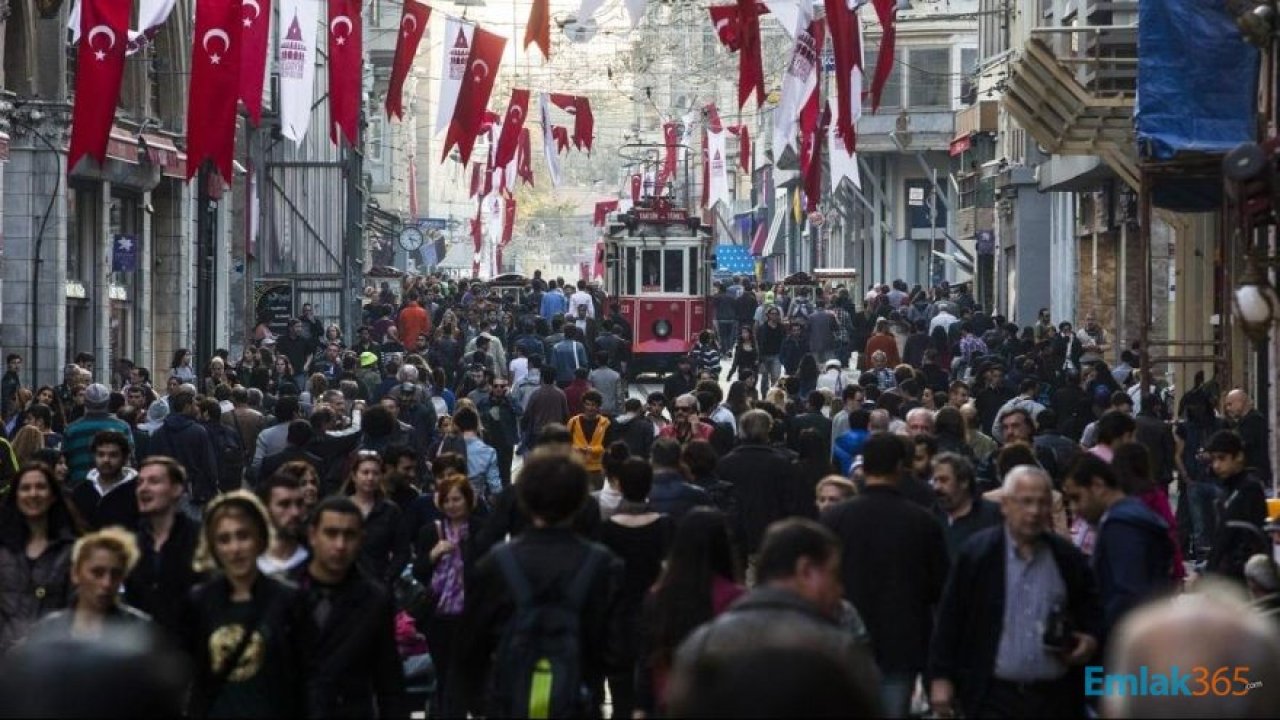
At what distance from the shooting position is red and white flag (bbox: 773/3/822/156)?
99.2 ft

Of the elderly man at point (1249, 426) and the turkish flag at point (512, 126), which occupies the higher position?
the turkish flag at point (512, 126)

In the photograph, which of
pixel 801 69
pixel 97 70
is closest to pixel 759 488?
pixel 97 70

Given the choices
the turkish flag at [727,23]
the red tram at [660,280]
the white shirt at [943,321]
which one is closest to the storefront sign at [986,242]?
the red tram at [660,280]

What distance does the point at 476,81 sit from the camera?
3083 centimetres

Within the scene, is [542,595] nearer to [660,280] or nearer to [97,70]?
[97,70]

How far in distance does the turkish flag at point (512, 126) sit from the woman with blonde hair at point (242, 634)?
36.5 m

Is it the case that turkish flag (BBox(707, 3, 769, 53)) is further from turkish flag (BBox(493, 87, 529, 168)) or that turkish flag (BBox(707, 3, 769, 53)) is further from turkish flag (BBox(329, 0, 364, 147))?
turkish flag (BBox(493, 87, 529, 168))

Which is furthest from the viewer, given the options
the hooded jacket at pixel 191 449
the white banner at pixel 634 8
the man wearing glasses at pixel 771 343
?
the man wearing glasses at pixel 771 343

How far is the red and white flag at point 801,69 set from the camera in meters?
30.2

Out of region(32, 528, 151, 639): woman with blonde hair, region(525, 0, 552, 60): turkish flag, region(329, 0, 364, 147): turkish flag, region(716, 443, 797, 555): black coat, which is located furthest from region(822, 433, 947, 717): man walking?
region(525, 0, 552, 60): turkish flag

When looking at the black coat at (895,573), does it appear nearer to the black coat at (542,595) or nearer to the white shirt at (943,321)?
the black coat at (542,595)

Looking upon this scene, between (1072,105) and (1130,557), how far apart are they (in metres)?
17.3

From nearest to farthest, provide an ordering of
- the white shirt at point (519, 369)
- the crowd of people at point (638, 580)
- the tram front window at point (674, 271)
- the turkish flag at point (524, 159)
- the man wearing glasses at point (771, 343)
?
the crowd of people at point (638, 580) → the white shirt at point (519, 369) → the man wearing glasses at point (771, 343) → the tram front window at point (674, 271) → the turkish flag at point (524, 159)

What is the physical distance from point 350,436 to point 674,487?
14.3ft
